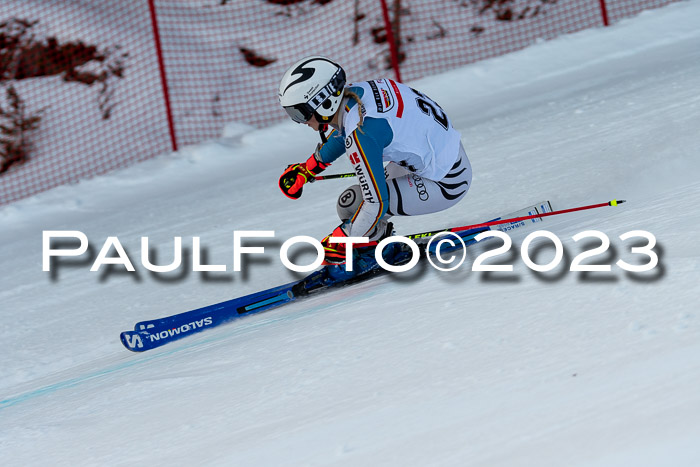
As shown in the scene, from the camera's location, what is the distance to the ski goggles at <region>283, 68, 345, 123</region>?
358 cm

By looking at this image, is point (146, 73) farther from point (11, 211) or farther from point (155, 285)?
point (155, 285)

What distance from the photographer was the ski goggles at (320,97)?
3582mm

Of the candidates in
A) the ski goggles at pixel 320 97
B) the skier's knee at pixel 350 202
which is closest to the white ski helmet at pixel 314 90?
the ski goggles at pixel 320 97

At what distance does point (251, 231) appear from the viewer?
5.66 metres

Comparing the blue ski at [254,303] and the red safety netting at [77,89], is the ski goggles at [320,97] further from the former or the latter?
the red safety netting at [77,89]

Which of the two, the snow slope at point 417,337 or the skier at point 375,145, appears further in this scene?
the skier at point 375,145

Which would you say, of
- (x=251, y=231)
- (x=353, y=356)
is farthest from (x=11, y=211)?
(x=353, y=356)

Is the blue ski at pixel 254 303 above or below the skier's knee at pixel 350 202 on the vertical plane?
below

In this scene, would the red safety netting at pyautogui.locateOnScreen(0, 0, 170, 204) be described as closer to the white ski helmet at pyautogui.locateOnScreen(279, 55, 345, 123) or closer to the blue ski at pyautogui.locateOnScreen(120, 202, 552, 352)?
the blue ski at pyautogui.locateOnScreen(120, 202, 552, 352)

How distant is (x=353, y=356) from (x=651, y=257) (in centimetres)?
115
